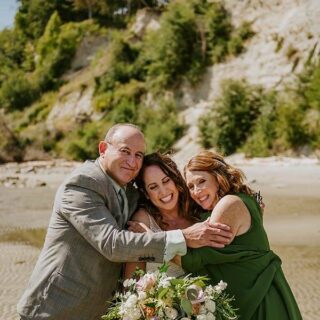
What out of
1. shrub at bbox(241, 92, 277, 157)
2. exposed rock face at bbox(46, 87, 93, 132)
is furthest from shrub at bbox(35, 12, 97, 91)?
shrub at bbox(241, 92, 277, 157)

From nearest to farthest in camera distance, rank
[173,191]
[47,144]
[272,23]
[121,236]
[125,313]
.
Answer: [125,313], [121,236], [173,191], [272,23], [47,144]

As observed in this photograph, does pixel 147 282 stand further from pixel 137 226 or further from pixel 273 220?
pixel 273 220

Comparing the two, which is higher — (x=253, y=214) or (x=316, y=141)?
(x=253, y=214)

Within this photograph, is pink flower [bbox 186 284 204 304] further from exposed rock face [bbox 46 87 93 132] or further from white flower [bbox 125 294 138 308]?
exposed rock face [bbox 46 87 93 132]

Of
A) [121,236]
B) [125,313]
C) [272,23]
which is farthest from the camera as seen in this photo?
[272,23]

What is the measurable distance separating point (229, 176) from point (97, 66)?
53.9 metres

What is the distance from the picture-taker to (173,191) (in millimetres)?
4242

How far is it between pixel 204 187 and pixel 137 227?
59 centimetres

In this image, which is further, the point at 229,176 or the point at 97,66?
the point at 97,66

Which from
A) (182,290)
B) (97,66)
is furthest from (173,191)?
(97,66)

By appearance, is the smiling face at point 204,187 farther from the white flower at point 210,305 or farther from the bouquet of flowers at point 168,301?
the white flower at point 210,305

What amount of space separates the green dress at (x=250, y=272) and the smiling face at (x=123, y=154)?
2.43 feet

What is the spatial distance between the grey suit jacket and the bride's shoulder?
0.69ft

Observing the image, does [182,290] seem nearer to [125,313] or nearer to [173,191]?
[125,313]
